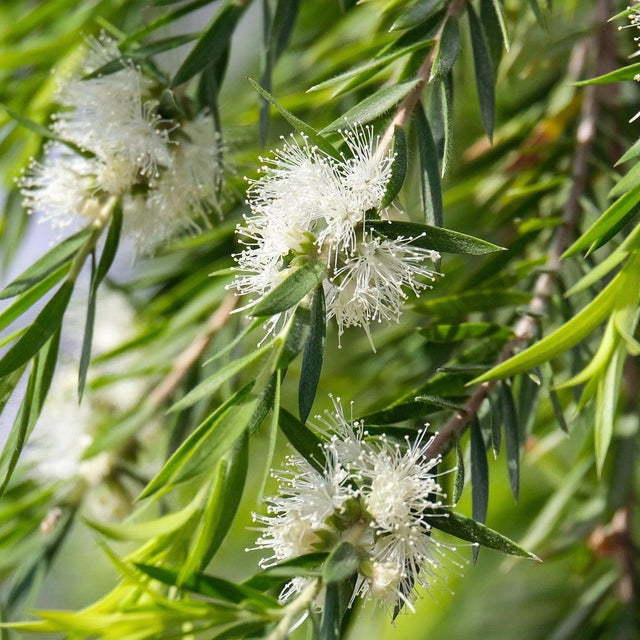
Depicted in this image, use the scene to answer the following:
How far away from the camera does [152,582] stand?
2.42ft

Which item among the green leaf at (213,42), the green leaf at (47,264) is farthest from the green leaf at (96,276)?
the green leaf at (213,42)

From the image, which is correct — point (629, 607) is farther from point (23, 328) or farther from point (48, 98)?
point (48, 98)

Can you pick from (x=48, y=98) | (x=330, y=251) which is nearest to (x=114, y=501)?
(x=48, y=98)

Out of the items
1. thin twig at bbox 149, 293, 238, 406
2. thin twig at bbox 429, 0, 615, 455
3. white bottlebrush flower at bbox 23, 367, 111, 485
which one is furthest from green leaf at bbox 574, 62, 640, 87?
white bottlebrush flower at bbox 23, 367, 111, 485

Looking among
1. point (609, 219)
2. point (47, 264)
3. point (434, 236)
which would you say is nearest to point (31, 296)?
point (47, 264)

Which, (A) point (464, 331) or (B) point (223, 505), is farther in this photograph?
→ (A) point (464, 331)

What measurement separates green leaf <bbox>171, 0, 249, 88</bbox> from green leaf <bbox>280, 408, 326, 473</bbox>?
34cm

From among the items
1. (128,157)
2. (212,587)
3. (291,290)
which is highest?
(128,157)

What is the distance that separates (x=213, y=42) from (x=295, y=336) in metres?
0.35

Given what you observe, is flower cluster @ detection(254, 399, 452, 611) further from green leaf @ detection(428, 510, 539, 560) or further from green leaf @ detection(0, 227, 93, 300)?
green leaf @ detection(0, 227, 93, 300)

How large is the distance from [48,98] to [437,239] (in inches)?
24.5

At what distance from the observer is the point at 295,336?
1.99 ft

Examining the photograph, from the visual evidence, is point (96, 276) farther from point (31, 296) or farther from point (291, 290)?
point (291, 290)

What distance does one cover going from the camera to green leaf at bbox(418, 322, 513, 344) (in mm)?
764
